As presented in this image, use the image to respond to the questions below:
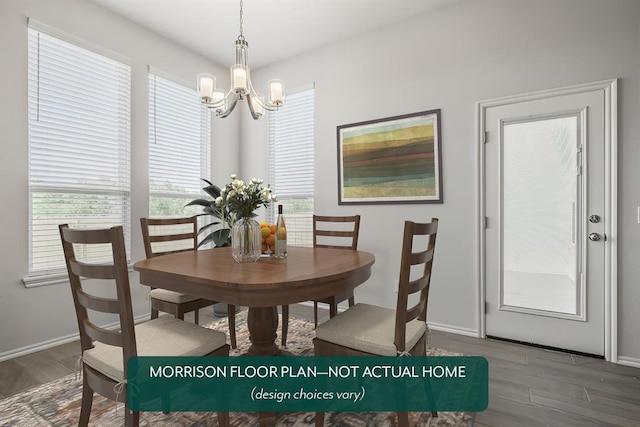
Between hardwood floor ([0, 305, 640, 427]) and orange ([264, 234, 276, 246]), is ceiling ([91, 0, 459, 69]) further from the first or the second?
hardwood floor ([0, 305, 640, 427])

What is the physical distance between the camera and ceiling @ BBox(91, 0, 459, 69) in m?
2.96

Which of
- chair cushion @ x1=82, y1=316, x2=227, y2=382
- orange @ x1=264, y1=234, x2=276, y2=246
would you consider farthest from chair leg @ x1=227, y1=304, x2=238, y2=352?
chair cushion @ x1=82, y1=316, x2=227, y2=382

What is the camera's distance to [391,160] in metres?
3.27

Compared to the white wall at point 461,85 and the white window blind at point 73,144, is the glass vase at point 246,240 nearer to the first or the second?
the white wall at point 461,85

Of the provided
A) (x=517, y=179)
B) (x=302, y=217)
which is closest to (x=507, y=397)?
(x=517, y=179)

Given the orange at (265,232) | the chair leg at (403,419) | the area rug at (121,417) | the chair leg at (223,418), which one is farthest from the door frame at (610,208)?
the chair leg at (223,418)

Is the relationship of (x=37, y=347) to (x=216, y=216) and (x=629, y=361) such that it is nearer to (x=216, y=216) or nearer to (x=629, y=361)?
(x=216, y=216)

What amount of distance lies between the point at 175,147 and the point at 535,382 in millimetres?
3987

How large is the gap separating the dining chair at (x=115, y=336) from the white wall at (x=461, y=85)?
87.6 inches

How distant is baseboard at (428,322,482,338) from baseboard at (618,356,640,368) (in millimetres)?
946

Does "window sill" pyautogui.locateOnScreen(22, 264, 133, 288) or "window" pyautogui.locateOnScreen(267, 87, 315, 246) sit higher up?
"window" pyautogui.locateOnScreen(267, 87, 315, 246)

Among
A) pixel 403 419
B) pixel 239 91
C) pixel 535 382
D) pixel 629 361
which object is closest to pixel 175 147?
pixel 239 91

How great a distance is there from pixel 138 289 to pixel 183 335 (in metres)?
2.17

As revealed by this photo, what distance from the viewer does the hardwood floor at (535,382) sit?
1768mm
